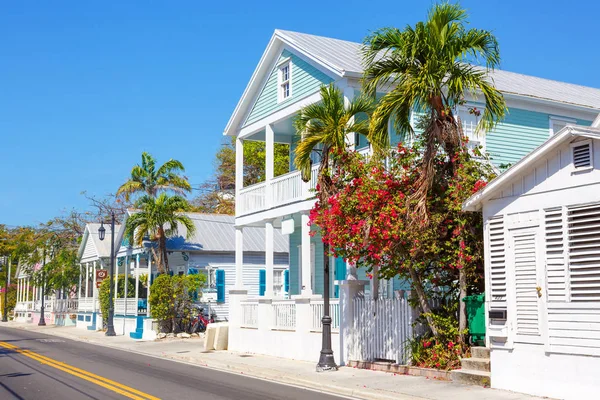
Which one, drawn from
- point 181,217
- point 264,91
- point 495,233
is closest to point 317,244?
point 264,91

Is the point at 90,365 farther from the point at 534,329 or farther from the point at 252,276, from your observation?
the point at 252,276

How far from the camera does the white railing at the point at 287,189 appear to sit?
72.2 ft

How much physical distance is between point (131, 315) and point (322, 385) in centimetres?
2034

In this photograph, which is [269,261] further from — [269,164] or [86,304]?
[86,304]

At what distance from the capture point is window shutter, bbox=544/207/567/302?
11996 mm

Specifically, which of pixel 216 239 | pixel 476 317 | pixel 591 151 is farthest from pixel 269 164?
pixel 591 151

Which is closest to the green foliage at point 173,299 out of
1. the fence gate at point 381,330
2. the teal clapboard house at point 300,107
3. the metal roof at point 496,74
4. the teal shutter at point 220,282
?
the teal shutter at point 220,282

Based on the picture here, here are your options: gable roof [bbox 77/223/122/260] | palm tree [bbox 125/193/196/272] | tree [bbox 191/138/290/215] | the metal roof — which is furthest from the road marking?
tree [bbox 191/138/290/215]

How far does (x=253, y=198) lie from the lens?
2492 centimetres

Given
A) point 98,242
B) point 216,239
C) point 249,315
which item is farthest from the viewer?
point 98,242

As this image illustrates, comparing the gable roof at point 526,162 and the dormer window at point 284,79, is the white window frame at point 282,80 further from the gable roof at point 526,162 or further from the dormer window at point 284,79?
the gable roof at point 526,162

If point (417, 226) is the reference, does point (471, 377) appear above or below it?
below

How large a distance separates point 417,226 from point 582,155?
360 centimetres

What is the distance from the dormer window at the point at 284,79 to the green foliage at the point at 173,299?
983cm
